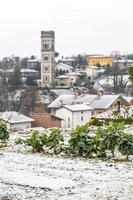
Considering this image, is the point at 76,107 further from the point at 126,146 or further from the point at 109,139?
the point at 126,146

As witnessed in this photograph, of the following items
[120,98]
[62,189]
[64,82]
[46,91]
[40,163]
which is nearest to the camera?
[62,189]

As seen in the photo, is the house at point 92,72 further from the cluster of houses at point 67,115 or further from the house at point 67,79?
the cluster of houses at point 67,115

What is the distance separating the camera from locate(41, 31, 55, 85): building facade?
133125 mm

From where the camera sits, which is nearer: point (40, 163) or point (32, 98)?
point (40, 163)

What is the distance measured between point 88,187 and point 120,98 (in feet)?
172

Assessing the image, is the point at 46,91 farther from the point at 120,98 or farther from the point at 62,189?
the point at 62,189

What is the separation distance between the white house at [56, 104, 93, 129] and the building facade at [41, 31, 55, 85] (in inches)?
2869

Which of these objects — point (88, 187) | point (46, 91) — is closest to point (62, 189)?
point (88, 187)

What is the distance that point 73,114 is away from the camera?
57.6 m

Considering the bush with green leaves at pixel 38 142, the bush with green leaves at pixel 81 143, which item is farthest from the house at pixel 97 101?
the bush with green leaves at pixel 81 143

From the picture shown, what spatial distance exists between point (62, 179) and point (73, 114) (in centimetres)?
4357

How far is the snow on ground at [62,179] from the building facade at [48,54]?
11512cm

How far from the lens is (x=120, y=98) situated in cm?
6494

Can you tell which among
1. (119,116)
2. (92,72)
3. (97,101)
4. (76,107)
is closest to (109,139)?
(119,116)
